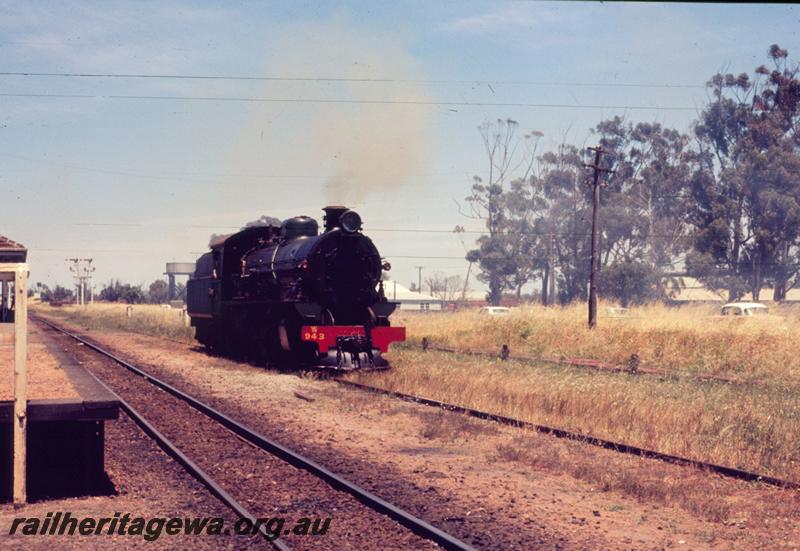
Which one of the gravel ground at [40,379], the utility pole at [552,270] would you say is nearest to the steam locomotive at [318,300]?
the gravel ground at [40,379]

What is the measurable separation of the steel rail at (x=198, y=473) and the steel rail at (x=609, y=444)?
4469 mm

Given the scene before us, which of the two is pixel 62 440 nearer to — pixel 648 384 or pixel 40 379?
pixel 40 379

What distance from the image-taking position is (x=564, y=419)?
12406 millimetres

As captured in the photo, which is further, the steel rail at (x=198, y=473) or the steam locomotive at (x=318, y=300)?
the steam locomotive at (x=318, y=300)

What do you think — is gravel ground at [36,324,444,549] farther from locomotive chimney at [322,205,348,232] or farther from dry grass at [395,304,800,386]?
dry grass at [395,304,800,386]

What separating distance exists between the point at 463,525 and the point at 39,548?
3.19 m

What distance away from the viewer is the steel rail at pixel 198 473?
6397 mm

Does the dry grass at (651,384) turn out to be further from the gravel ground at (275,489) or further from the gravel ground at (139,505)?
the gravel ground at (139,505)

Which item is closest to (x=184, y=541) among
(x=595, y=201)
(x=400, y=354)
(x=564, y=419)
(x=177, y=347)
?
(x=564, y=419)

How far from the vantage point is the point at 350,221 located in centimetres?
1905

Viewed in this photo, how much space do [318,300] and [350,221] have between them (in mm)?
1952

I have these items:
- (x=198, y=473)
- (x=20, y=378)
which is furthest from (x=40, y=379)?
(x=20, y=378)

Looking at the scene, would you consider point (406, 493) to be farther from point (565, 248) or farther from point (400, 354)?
point (565, 248)
